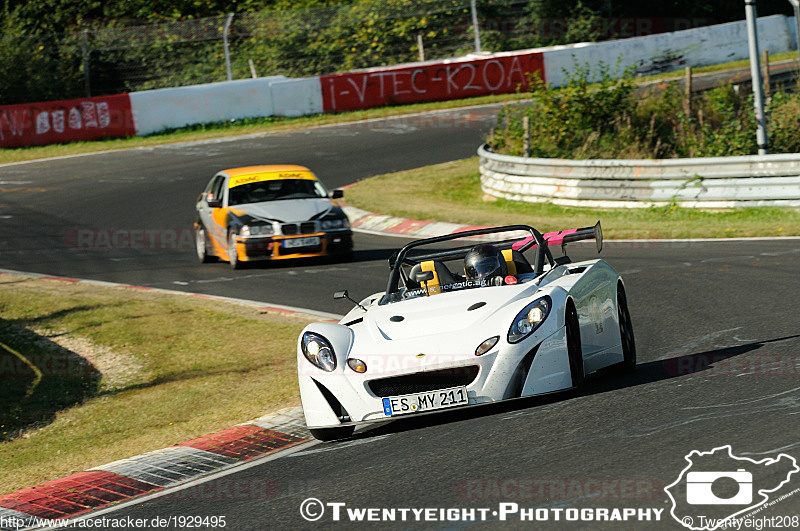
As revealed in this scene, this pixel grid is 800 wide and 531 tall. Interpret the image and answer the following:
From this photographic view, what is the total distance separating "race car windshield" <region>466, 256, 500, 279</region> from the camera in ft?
28.1

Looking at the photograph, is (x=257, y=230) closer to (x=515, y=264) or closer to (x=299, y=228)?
(x=299, y=228)

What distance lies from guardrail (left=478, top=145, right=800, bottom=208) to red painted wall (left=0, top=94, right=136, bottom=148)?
14208 mm

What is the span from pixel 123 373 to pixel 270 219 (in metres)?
5.94

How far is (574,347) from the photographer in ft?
24.6

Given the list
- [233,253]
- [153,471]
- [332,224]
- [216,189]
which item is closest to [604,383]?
[153,471]

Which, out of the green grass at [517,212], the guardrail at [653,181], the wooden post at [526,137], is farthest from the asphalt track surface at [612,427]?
the wooden post at [526,137]

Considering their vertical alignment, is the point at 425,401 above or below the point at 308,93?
below

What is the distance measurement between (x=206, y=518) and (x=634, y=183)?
14900 mm

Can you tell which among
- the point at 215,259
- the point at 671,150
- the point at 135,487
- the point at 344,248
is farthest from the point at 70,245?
the point at 135,487

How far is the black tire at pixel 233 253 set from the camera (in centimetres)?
1728

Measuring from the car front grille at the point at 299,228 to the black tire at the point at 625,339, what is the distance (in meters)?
8.75

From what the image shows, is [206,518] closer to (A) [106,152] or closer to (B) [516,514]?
(B) [516,514]

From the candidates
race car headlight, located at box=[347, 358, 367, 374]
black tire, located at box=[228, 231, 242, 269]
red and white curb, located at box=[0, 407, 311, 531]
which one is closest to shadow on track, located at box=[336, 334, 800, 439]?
race car headlight, located at box=[347, 358, 367, 374]

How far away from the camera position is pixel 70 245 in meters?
20.7
